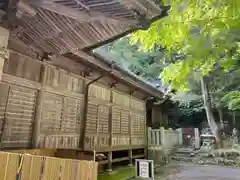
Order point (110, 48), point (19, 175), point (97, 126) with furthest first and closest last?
point (110, 48), point (97, 126), point (19, 175)

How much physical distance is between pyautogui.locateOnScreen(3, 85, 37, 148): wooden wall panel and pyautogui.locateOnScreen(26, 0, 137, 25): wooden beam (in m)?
3.22

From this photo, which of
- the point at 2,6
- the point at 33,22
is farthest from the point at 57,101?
the point at 2,6

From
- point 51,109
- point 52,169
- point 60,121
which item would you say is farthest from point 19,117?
point 52,169

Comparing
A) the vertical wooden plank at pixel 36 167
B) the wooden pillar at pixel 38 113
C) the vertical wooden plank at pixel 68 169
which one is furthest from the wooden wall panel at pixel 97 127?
the vertical wooden plank at pixel 36 167

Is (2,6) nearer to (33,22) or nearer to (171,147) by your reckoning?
(33,22)

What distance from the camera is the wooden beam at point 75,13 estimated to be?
2898mm

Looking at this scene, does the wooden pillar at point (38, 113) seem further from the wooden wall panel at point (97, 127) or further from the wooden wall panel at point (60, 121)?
the wooden wall panel at point (97, 127)

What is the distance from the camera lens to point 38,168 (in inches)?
95.6

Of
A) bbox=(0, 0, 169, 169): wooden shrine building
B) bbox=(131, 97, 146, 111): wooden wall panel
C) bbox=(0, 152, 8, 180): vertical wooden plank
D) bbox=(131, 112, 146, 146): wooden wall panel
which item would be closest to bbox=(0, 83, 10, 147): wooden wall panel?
bbox=(0, 0, 169, 169): wooden shrine building

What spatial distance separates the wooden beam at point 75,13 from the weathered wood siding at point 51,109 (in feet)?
9.89

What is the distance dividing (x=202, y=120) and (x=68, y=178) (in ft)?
69.7

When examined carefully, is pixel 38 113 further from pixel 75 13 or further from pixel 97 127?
pixel 75 13

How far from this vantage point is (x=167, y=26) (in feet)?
14.4

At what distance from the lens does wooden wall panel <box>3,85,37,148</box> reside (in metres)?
5.32
